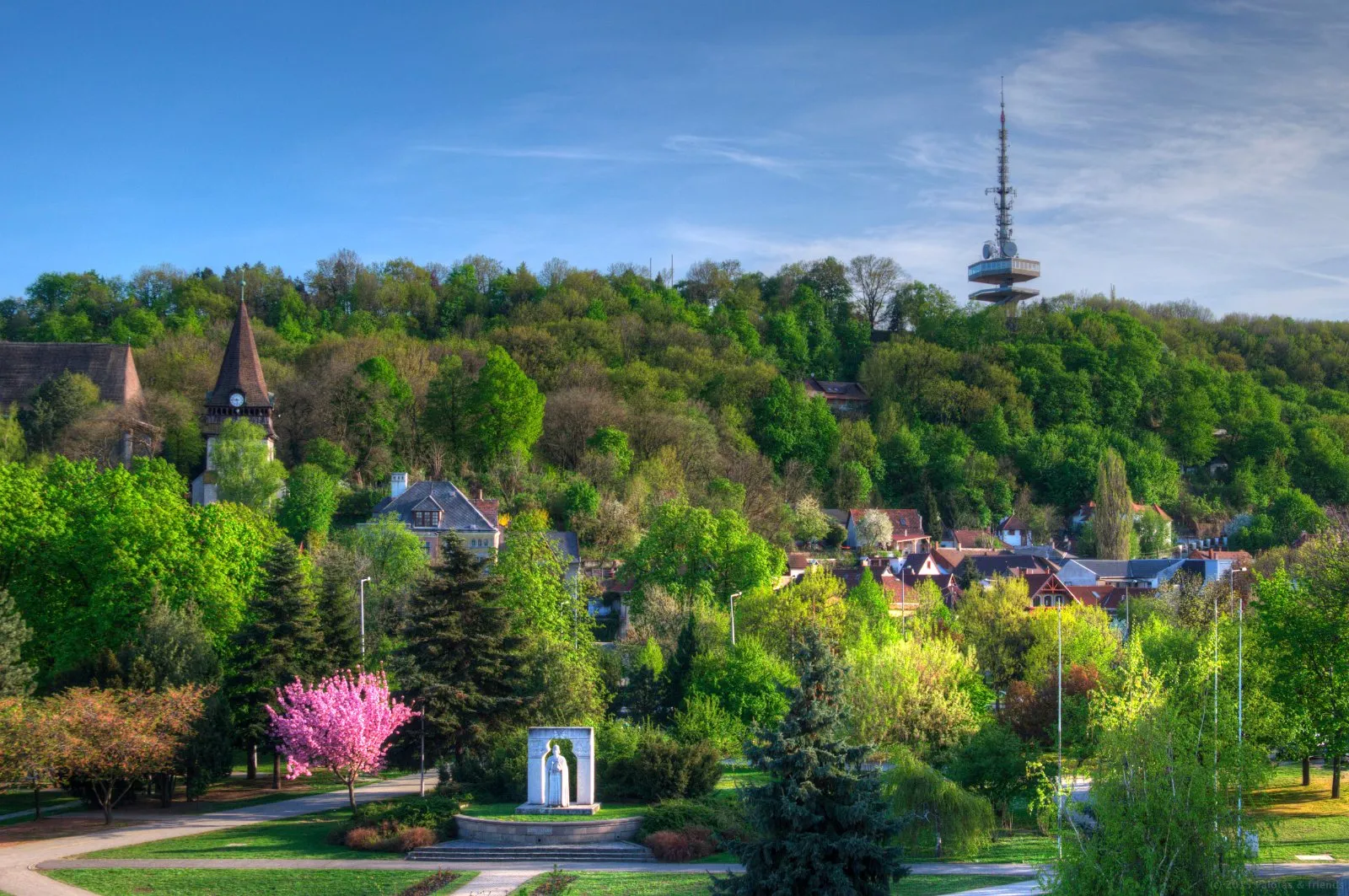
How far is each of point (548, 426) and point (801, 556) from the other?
17.5 m

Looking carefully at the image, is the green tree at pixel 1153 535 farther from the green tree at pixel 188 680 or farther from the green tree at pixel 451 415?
the green tree at pixel 188 680

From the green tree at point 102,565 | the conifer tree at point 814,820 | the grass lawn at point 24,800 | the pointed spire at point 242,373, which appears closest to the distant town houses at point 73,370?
the pointed spire at point 242,373

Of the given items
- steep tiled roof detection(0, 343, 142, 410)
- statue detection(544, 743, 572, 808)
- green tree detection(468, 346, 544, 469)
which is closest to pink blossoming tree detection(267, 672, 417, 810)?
statue detection(544, 743, 572, 808)

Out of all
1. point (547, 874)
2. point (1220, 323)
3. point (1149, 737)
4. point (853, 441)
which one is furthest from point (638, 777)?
point (1220, 323)

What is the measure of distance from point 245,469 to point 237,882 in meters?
38.7

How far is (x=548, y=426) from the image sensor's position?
3056 inches

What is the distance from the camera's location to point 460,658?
1313 inches

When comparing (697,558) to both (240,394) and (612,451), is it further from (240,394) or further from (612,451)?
(240,394)

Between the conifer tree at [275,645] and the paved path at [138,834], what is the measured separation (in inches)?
104

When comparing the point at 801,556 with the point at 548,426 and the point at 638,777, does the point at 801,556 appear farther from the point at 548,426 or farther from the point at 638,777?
the point at 638,777

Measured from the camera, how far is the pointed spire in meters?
68.2

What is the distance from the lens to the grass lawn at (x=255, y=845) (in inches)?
1091

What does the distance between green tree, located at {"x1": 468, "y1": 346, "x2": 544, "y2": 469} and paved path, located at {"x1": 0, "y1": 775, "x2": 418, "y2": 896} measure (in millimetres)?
35872

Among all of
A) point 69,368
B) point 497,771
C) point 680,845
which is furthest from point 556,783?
point 69,368
